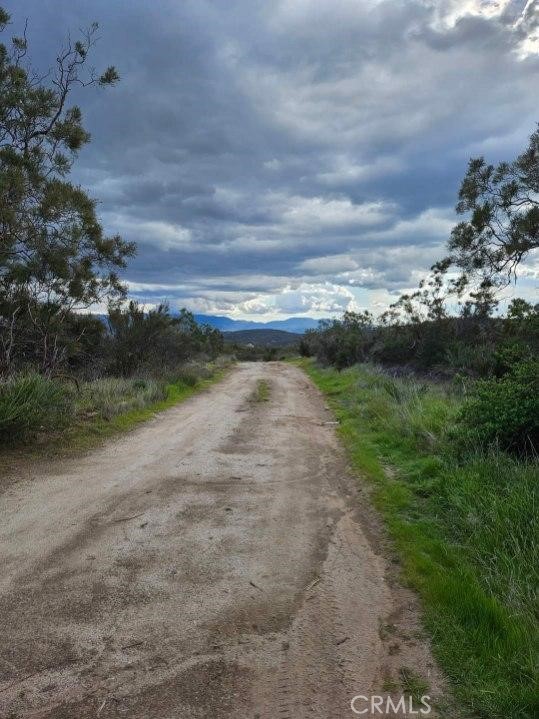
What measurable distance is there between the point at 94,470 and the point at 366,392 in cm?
932

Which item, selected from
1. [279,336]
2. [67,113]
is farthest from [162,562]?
[279,336]

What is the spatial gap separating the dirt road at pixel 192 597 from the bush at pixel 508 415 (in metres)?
1.95

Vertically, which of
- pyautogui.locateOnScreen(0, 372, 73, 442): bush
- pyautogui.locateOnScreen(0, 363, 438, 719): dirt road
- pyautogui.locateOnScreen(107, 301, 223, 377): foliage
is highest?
pyautogui.locateOnScreen(107, 301, 223, 377): foliage

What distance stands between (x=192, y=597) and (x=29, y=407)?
6096mm

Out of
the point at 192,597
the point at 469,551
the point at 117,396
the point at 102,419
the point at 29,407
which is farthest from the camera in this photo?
the point at 117,396

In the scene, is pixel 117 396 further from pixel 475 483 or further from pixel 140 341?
pixel 475 483

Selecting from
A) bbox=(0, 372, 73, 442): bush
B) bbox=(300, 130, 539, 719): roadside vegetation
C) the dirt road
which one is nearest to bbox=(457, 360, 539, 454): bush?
bbox=(300, 130, 539, 719): roadside vegetation

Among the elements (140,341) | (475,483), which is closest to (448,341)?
(140,341)

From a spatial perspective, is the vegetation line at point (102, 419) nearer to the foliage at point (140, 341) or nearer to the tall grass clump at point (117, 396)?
the tall grass clump at point (117, 396)

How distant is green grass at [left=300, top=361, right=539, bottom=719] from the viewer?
9.87ft

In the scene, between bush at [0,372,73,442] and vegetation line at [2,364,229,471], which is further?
vegetation line at [2,364,229,471]

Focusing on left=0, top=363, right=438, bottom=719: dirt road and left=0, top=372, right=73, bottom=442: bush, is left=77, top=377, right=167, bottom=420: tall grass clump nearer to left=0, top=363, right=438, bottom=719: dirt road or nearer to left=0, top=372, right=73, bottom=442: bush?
left=0, top=372, right=73, bottom=442: bush

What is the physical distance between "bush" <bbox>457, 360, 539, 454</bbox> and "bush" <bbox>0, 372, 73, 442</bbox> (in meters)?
6.96

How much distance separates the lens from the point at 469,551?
15.3 feet
